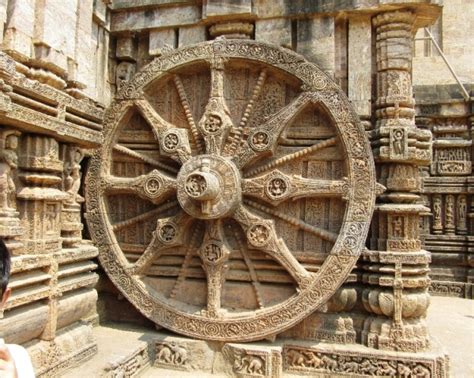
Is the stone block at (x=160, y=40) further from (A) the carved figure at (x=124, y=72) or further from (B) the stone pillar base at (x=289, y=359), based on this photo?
(B) the stone pillar base at (x=289, y=359)

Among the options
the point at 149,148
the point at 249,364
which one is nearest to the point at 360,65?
the point at 149,148

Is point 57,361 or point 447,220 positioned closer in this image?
point 57,361

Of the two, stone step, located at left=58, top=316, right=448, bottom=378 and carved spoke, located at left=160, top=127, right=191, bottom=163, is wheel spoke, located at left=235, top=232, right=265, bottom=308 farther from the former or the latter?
carved spoke, located at left=160, top=127, right=191, bottom=163

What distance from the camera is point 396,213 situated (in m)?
5.10

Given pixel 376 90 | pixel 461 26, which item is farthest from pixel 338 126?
pixel 461 26

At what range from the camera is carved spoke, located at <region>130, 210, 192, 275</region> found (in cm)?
532

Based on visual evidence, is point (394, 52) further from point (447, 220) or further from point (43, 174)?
point (447, 220)

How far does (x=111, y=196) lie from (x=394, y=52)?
12.7ft

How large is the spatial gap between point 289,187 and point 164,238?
1.60m

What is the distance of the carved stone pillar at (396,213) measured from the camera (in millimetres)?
4988

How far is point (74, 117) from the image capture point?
4.46 m

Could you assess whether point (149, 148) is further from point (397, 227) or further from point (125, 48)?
point (397, 227)

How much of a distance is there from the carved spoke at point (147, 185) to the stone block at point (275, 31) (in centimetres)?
219

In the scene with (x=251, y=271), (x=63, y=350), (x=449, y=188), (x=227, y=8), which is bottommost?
Answer: (x=63, y=350)
